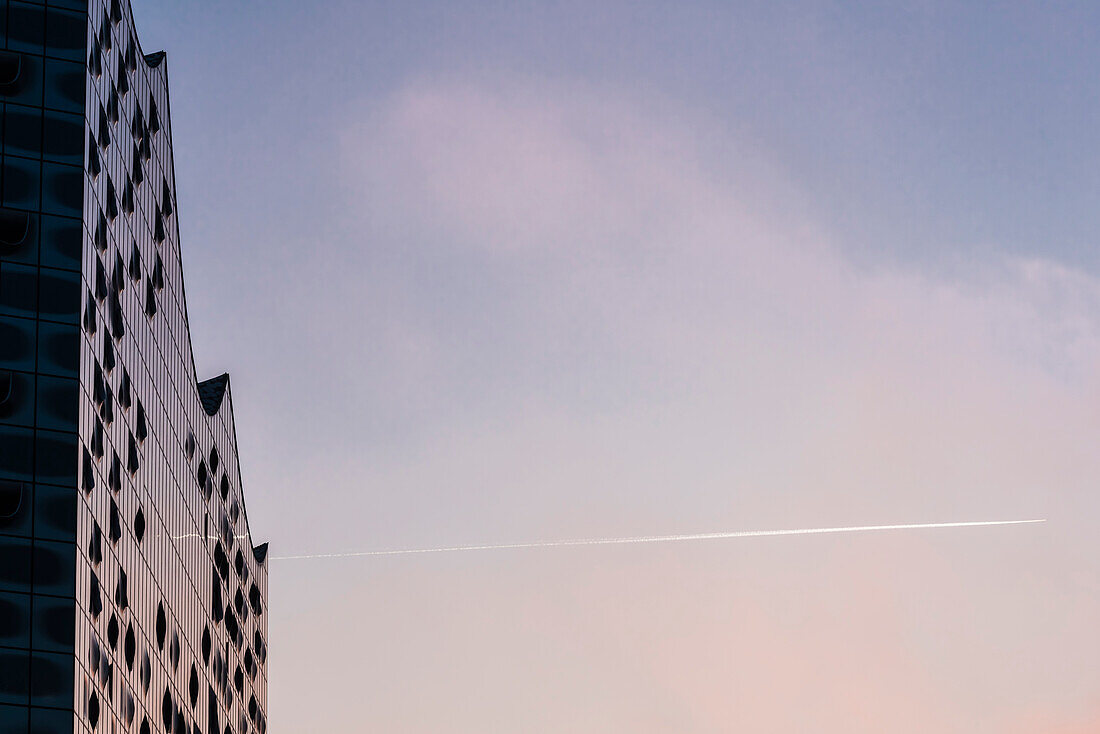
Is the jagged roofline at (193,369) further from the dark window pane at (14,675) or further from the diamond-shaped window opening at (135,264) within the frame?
the dark window pane at (14,675)

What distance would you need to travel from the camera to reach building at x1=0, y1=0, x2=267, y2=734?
62500mm

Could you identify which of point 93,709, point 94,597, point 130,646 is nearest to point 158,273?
point 130,646

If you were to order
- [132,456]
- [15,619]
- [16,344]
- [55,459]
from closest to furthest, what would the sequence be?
[15,619]
[55,459]
[16,344]
[132,456]

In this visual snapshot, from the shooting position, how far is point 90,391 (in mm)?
66875

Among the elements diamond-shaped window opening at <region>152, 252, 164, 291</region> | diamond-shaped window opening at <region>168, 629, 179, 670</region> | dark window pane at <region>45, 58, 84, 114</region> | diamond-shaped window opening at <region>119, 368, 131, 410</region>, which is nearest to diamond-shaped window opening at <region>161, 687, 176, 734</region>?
diamond-shaped window opening at <region>168, 629, 179, 670</region>

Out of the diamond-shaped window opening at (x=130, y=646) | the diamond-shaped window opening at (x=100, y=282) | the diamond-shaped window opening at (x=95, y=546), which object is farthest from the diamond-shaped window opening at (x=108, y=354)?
the diamond-shaped window opening at (x=130, y=646)

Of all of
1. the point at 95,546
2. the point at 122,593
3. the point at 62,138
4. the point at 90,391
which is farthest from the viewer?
the point at 122,593

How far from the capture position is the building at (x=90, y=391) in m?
62.5

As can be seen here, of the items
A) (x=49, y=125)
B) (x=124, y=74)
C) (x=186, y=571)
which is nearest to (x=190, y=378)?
(x=186, y=571)

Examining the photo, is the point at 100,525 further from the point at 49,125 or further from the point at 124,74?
the point at 124,74

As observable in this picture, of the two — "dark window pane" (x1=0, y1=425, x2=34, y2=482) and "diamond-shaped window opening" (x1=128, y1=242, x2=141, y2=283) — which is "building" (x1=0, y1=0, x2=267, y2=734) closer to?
"dark window pane" (x1=0, y1=425, x2=34, y2=482)

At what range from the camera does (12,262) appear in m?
65.8

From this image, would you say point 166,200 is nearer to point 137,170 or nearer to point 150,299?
point 137,170

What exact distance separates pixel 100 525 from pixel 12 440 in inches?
236
